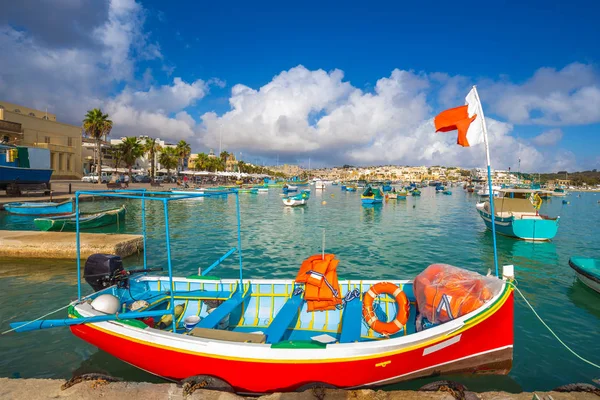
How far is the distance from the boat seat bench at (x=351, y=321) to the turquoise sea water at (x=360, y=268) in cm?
135

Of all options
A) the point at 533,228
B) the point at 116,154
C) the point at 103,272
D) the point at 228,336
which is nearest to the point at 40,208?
the point at 103,272

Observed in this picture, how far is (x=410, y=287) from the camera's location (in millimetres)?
8688

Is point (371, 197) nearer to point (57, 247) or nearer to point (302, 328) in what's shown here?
point (57, 247)

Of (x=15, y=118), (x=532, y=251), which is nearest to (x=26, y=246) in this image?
(x=532, y=251)

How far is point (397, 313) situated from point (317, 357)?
2.87 metres

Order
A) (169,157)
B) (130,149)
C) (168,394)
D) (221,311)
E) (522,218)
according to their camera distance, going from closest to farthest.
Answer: (168,394)
(221,311)
(522,218)
(130,149)
(169,157)

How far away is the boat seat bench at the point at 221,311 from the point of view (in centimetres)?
677

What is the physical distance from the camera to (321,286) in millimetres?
7773

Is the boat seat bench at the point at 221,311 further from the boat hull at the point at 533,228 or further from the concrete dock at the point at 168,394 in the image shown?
the boat hull at the point at 533,228

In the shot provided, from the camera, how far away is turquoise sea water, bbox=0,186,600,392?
7410 millimetres

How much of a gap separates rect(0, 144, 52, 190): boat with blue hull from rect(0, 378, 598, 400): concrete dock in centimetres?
3731

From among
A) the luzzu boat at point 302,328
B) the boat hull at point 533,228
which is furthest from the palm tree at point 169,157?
the luzzu boat at point 302,328

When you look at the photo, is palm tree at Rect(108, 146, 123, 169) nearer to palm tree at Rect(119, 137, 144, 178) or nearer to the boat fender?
palm tree at Rect(119, 137, 144, 178)

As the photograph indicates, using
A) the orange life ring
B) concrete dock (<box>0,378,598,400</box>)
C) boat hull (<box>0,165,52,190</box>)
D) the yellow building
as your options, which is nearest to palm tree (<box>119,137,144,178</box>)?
the yellow building
